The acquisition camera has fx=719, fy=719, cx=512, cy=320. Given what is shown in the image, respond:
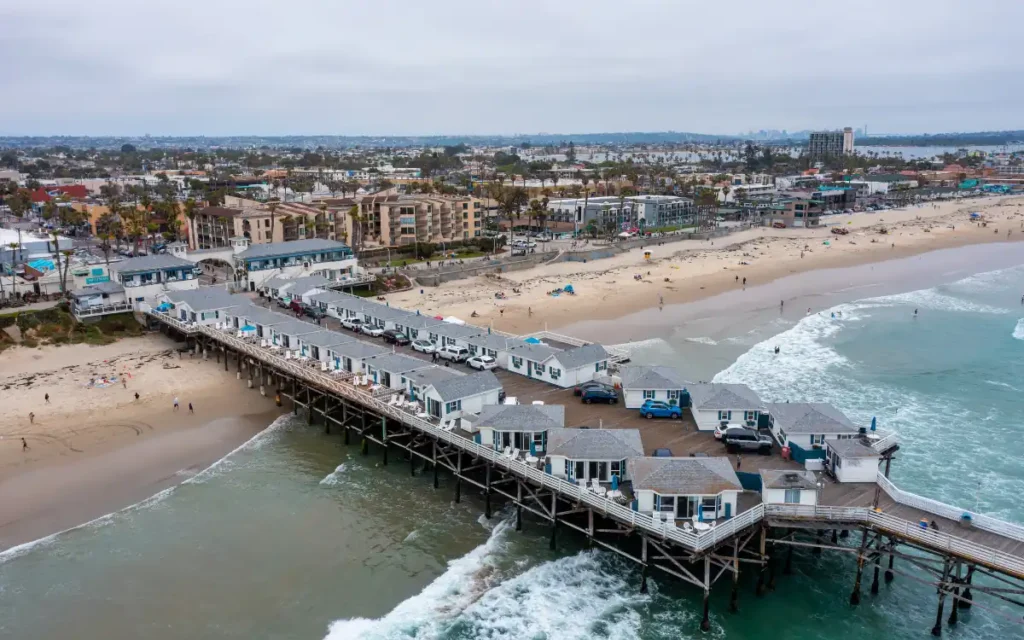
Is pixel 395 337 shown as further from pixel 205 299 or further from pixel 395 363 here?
pixel 205 299

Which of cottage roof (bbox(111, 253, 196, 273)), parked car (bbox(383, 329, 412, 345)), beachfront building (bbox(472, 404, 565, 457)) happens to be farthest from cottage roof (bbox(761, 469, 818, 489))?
cottage roof (bbox(111, 253, 196, 273))

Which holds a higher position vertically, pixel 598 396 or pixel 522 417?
pixel 522 417

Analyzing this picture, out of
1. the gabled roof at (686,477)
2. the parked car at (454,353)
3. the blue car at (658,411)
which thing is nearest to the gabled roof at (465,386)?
the parked car at (454,353)

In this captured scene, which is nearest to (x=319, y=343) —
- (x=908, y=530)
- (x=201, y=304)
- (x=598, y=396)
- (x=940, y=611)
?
(x=201, y=304)

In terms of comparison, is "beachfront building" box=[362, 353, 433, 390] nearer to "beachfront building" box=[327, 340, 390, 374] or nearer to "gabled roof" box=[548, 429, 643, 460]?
"beachfront building" box=[327, 340, 390, 374]

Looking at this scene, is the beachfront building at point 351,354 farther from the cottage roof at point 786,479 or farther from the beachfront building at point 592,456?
the cottage roof at point 786,479
